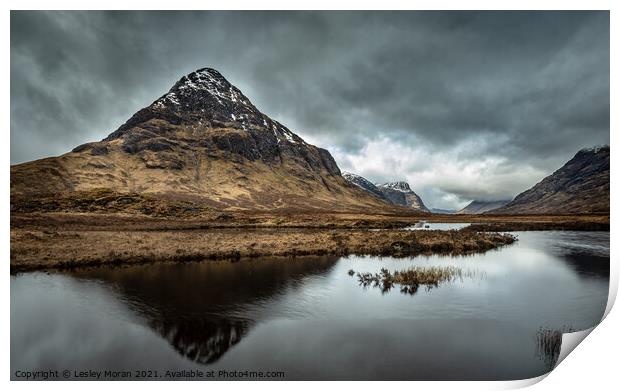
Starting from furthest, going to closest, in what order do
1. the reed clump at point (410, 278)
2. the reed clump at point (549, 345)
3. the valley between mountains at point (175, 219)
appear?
the valley between mountains at point (175, 219), the reed clump at point (410, 278), the reed clump at point (549, 345)

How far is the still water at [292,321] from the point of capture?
12.0m

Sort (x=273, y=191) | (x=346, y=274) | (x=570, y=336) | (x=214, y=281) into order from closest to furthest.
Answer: (x=570, y=336), (x=214, y=281), (x=346, y=274), (x=273, y=191)

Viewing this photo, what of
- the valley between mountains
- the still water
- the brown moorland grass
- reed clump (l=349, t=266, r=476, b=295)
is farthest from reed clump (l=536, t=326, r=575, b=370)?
the valley between mountains

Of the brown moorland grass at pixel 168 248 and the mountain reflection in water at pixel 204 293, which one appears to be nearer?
the mountain reflection in water at pixel 204 293

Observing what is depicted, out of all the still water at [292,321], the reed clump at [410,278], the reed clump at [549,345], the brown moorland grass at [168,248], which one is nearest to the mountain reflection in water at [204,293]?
the still water at [292,321]

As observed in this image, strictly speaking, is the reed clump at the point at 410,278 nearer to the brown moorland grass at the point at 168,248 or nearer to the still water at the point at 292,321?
the still water at the point at 292,321

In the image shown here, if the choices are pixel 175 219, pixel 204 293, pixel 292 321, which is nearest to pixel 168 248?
pixel 204 293

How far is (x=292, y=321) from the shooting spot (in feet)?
50.5

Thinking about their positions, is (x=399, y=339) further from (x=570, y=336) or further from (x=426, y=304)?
(x=570, y=336)

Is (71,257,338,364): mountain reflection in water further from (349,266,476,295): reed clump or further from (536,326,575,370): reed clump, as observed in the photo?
(536,326,575,370): reed clump

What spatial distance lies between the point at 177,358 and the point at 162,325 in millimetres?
3055

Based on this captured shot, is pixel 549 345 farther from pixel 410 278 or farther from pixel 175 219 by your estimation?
pixel 175 219
